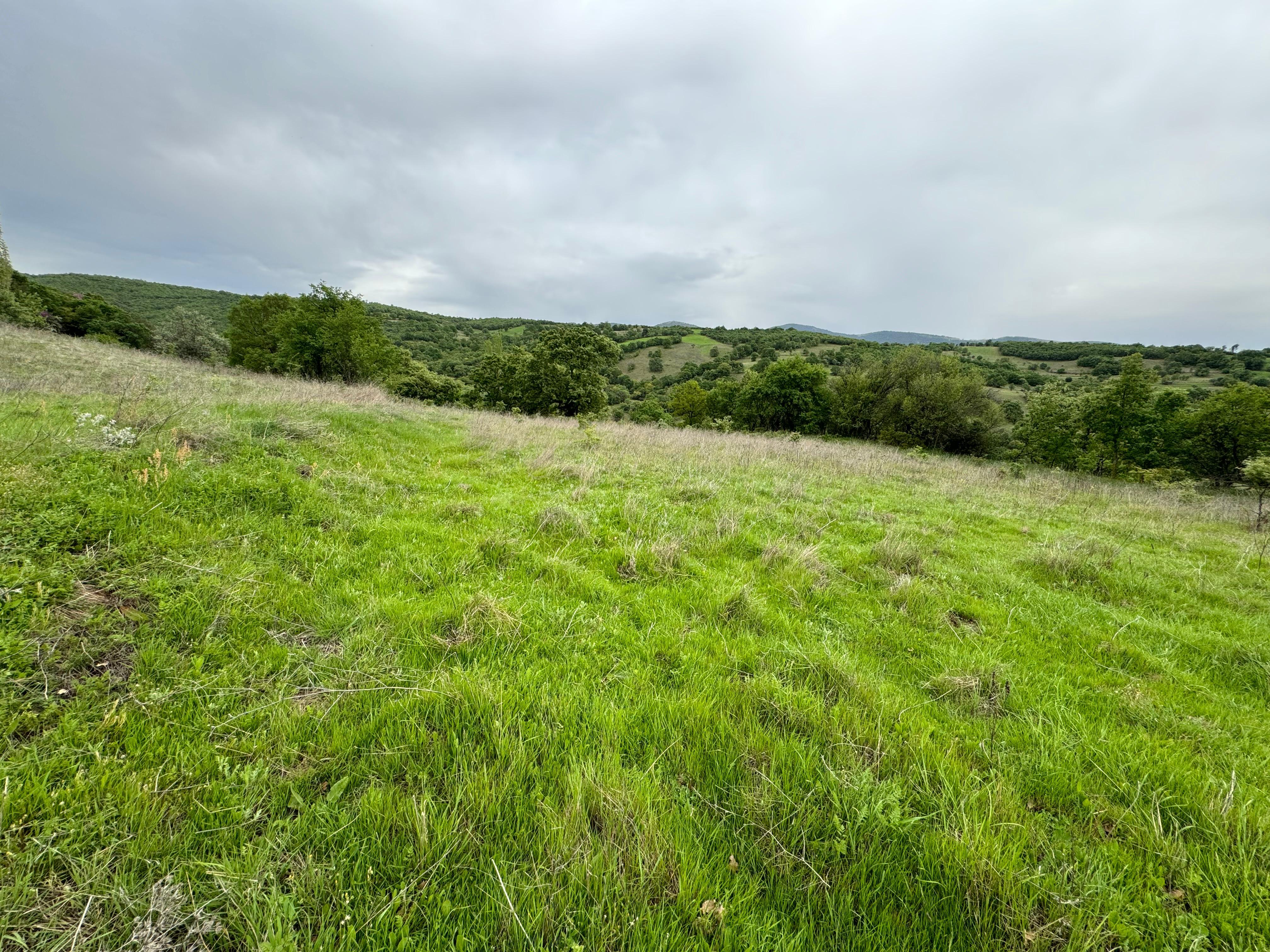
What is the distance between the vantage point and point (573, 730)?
264cm

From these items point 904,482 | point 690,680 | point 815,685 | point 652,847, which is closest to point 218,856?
point 652,847

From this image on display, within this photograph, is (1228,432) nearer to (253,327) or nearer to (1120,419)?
(1120,419)

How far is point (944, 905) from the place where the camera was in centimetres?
184

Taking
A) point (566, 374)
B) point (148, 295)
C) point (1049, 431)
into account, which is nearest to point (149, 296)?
point (148, 295)

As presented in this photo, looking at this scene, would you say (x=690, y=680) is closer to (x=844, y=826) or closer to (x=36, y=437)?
(x=844, y=826)

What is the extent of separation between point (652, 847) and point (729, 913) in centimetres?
37

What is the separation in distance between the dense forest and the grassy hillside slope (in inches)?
659

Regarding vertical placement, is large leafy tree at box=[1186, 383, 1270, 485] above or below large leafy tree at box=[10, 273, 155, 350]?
below

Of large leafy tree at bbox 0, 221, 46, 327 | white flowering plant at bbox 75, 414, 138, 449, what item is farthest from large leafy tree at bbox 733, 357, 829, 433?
large leafy tree at bbox 0, 221, 46, 327

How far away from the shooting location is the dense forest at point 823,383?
2723 cm

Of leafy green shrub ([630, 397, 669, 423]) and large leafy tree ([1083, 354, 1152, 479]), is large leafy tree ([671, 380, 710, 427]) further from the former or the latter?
large leafy tree ([1083, 354, 1152, 479])

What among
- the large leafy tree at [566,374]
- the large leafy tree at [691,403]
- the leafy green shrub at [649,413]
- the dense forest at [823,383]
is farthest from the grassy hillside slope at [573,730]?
the large leafy tree at [691,403]

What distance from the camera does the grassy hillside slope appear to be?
172 centimetres

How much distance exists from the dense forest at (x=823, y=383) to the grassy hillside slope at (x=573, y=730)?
16730 mm
